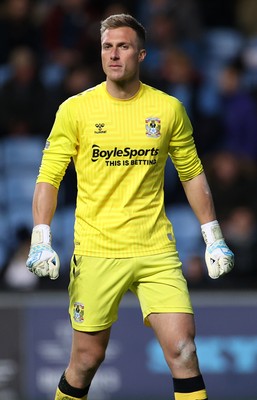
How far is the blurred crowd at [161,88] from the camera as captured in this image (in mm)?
10906

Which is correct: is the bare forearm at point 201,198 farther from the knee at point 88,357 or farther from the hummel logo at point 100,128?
the knee at point 88,357

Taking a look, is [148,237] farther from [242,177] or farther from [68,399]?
[242,177]

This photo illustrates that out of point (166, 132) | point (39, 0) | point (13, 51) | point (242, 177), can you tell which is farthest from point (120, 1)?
point (166, 132)

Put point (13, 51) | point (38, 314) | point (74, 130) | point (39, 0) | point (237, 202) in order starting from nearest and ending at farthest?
1. point (74, 130)
2. point (38, 314)
3. point (237, 202)
4. point (13, 51)
5. point (39, 0)

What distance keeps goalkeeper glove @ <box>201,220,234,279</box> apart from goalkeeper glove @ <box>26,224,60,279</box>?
88 centimetres

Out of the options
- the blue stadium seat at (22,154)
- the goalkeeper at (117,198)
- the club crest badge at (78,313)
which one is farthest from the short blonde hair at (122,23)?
the blue stadium seat at (22,154)

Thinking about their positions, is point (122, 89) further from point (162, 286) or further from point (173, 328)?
point (173, 328)

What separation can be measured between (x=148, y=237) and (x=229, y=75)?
5.66 m

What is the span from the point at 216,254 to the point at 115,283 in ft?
1.94

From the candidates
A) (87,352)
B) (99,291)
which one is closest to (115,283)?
(99,291)

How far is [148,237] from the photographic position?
6.74 m

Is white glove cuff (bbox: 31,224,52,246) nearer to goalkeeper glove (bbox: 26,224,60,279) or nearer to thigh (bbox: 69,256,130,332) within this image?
goalkeeper glove (bbox: 26,224,60,279)

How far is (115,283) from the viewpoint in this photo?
671 cm

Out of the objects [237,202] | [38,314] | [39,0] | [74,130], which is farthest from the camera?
[39,0]
